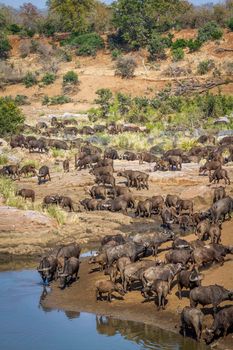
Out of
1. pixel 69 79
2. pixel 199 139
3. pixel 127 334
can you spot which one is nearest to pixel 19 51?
pixel 69 79

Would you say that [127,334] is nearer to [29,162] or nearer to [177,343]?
[177,343]

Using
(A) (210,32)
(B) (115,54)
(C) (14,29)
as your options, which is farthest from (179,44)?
(C) (14,29)

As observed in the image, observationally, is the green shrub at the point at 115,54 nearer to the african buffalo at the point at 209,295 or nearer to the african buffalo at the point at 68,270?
the african buffalo at the point at 68,270

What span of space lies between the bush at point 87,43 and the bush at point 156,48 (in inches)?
260

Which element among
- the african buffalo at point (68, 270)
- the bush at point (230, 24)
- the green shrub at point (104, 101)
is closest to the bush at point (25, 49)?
the green shrub at point (104, 101)

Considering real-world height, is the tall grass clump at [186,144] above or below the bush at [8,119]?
below

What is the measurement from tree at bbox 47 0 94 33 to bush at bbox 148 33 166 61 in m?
12.1

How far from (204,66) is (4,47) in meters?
23.4

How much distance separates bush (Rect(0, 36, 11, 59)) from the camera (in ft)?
247

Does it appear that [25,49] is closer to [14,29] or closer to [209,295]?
[14,29]

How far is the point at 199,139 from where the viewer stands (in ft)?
123

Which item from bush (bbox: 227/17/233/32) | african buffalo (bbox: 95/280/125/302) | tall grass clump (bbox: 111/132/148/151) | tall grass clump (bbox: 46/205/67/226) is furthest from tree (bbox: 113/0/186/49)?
african buffalo (bbox: 95/280/125/302)

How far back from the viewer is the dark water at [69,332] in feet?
45.6

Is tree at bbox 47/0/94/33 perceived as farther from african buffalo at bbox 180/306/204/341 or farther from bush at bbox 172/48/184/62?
african buffalo at bbox 180/306/204/341
